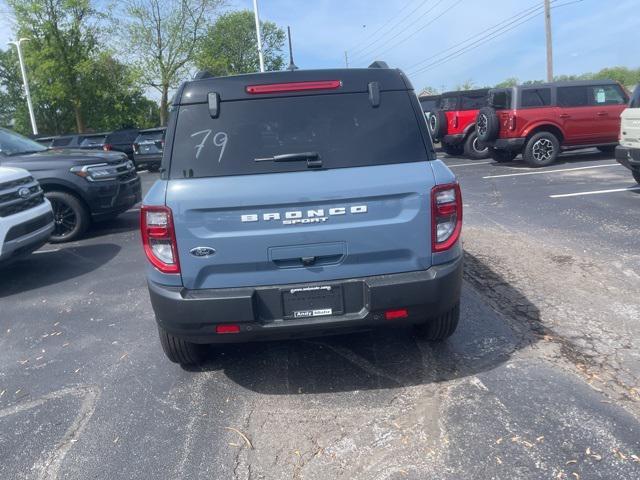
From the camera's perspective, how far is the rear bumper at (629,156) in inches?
331

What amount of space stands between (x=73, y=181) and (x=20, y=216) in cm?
199

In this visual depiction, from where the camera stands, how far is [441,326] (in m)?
3.79

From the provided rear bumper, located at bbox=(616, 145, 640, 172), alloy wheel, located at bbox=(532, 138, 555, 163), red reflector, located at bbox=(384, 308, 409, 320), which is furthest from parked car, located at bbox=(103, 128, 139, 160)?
red reflector, located at bbox=(384, 308, 409, 320)

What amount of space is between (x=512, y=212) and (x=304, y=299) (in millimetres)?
6066

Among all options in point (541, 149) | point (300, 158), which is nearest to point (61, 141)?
point (541, 149)

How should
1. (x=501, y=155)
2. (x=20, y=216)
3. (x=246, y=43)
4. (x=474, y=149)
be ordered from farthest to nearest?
(x=246, y=43) < (x=474, y=149) < (x=501, y=155) < (x=20, y=216)

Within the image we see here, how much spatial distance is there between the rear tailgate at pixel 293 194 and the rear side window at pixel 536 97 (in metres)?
10.7

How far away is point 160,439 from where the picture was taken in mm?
3072

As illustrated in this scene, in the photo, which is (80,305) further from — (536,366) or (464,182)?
(464,182)

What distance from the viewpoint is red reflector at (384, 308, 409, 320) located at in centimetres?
323

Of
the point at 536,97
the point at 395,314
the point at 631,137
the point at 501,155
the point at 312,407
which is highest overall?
the point at 536,97

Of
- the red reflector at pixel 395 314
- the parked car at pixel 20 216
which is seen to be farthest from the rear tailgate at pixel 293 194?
the parked car at pixel 20 216

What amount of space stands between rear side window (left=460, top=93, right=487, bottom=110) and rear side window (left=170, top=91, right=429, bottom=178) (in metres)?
13.3

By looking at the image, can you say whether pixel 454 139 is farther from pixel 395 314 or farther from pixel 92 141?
pixel 395 314
